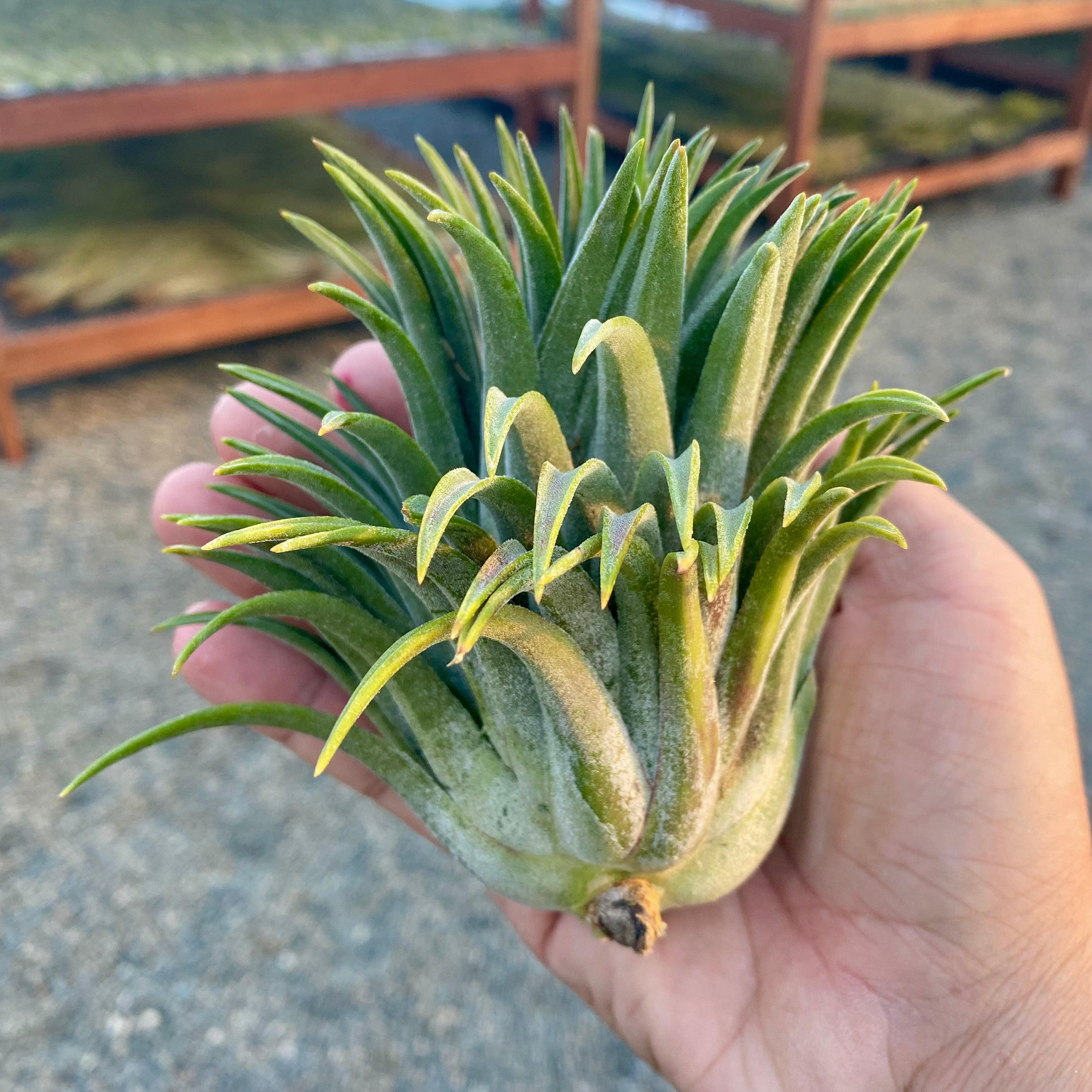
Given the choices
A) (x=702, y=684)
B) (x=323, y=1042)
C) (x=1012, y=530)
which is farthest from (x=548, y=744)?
(x=1012, y=530)

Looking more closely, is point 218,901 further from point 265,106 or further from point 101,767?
point 265,106

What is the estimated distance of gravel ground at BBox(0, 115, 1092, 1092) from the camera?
1187 mm

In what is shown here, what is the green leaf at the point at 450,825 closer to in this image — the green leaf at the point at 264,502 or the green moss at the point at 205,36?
the green leaf at the point at 264,502

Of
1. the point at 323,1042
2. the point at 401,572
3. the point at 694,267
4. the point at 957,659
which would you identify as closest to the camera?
the point at 401,572

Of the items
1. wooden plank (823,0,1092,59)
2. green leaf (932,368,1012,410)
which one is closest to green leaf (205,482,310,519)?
green leaf (932,368,1012,410)

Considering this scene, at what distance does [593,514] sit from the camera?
0.62 meters

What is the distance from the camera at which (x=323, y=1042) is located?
1.20m

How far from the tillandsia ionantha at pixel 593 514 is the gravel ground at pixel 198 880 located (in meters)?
0.59

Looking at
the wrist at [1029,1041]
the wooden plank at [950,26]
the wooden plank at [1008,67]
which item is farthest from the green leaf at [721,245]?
the wooden plank at [1008,67]

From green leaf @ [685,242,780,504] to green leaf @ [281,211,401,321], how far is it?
248 millimetres

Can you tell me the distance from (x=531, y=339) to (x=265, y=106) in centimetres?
155

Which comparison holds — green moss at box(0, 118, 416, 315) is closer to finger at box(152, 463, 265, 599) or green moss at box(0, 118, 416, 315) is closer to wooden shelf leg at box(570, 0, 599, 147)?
wooden shelf leg at box(570, 0, 599, 147)

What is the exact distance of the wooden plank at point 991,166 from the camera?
262 centimetres

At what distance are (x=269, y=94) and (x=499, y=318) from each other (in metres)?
1.55
